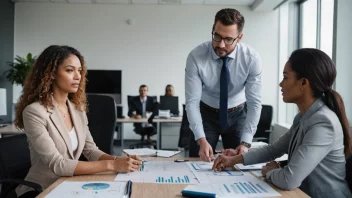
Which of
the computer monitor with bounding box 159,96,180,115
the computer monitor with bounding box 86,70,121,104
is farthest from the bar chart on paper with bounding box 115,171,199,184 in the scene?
the computer monitor with bounding box 86,70,121,104

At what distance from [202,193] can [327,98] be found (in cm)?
67

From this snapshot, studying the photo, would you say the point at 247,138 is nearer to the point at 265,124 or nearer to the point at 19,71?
the point at 265,124

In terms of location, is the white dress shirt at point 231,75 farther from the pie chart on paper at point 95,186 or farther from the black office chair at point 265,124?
the black office chair at point 265,124

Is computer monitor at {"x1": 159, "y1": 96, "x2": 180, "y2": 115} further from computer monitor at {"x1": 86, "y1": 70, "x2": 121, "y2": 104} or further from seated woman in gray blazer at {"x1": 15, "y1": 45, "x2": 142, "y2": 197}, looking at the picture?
seated woman in gray blazer at {"x1": 15, "y1": 45, "x2": 142, "y2": 197}

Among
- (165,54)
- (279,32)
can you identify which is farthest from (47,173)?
(279,32)

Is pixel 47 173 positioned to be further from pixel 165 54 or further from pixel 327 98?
pixel 165 54

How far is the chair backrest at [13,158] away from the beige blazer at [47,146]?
0.32 ft

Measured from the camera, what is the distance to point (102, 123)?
7.94ft

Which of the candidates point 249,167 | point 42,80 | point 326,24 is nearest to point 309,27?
point 326,24

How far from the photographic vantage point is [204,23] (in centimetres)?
730

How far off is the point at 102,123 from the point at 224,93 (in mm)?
928

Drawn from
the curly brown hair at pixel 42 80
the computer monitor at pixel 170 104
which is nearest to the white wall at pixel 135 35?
the computer monitor at pixel 170 104

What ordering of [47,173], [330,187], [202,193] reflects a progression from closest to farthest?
[202,193], [330,187], [47,173]

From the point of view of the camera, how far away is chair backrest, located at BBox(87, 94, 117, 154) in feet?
7.91
